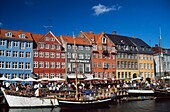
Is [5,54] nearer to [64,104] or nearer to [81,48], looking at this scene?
[81,48]

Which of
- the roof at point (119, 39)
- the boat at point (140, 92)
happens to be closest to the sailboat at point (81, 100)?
the boat at point (140, 92)

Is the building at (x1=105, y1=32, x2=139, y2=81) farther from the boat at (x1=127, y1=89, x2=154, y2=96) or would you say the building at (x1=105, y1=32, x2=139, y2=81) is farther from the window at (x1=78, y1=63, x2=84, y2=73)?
the boat at (x1=127, y1=89, x2=154, y2=96)

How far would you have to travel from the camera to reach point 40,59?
156ft

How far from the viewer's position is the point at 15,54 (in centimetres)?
4569

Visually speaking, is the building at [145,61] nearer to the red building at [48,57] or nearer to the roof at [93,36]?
the roof at [93,36]

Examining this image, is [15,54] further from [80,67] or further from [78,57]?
[80,67]

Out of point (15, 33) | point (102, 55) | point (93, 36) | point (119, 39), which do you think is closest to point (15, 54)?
point (15, 33)

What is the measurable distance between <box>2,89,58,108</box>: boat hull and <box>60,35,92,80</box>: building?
799 inches

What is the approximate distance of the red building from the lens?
155 feet

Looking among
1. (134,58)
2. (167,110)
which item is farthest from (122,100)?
(134,58)

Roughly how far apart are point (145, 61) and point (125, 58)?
25.2 feet

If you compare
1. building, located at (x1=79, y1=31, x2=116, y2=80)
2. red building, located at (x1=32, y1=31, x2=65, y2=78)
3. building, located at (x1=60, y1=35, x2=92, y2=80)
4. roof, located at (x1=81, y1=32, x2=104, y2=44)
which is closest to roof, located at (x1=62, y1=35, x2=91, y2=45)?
building, located at (x1=60, y1=35, x2=92, y2=80)

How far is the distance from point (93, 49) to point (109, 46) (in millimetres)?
5308

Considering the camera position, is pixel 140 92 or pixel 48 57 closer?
pixel 140 92
